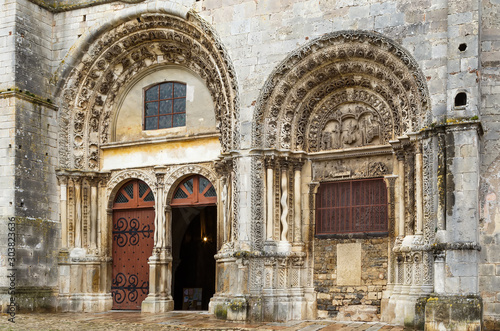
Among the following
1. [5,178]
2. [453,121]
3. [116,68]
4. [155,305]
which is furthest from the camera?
[116,68]

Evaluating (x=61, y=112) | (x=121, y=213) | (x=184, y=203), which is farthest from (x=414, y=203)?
(x=61, y=112)

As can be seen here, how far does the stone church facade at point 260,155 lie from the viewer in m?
11.3

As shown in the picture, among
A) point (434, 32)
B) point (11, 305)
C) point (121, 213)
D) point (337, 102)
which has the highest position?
point (434, 32)

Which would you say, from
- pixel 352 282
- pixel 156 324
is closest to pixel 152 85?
pixel 156 324

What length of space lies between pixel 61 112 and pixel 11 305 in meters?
3.93

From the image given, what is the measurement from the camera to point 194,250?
57.6 feet

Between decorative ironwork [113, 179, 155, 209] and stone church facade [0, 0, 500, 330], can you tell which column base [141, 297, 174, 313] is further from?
decorative ironwork [113, 179, 155, 209]

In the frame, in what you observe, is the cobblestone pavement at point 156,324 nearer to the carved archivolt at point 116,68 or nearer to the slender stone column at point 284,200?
the slender stone column at point 284,200

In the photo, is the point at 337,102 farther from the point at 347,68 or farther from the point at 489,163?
the point at 489,163

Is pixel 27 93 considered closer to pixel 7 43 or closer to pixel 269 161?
pixel 7 43

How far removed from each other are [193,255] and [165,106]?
13.9ft

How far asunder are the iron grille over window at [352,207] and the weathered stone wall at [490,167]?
1854mm

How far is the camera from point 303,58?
1280 centimetres

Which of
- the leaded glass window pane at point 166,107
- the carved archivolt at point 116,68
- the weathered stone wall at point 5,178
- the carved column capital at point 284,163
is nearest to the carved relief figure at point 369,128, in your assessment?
the carved column capital at point 284,163
